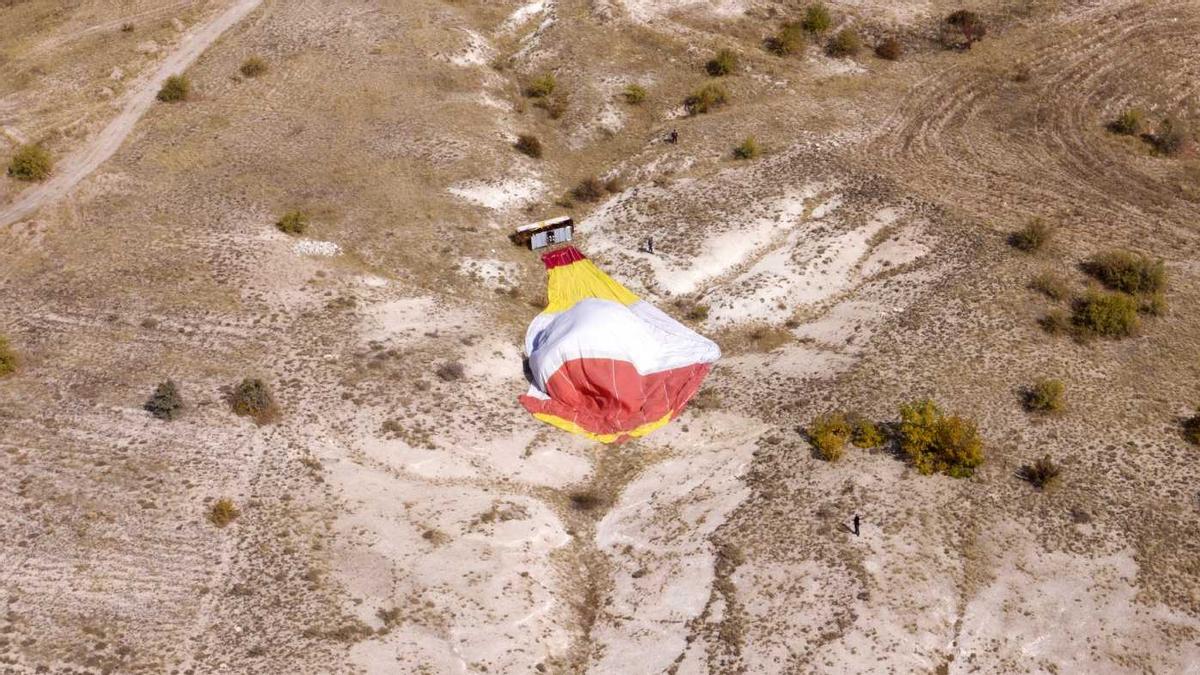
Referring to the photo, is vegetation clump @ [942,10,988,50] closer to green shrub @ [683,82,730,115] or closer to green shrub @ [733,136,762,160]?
green shrub @ [683,82,730,115]

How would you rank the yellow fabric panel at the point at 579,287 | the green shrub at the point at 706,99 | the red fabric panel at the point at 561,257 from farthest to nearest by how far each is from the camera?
the green shrub at the point at 706,99 → the red fabric panel at the point at 561,257 → the yellow fabric panel at the point at 579,287

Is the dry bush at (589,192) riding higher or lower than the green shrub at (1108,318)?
lower

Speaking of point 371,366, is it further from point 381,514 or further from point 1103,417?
point 1103,417

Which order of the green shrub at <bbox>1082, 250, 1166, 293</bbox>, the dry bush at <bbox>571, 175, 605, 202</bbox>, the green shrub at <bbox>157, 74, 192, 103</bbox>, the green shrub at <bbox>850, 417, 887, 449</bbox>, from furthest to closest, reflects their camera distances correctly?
the green shrub at <bbox>157, 74, 192, 103</bbox> < the dry bush at <bbox>571, 175, 605, 202</bbox> < the green shrub at <bbox>1082, 250, 1166, 293</bbox> < the green shrub at <bbox>850, 417, 887, 449</bbox>

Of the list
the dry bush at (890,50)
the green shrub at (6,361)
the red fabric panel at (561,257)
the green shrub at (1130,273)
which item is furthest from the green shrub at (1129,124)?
the green shrub at (6,361)

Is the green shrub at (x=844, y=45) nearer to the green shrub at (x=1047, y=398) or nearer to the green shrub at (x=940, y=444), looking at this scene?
the green shrub at (x=1047, y=398)

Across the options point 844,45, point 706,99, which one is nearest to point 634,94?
point 706,99

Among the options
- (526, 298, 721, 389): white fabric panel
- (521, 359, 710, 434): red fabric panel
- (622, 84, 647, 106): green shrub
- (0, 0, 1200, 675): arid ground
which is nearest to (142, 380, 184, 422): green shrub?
(0, 0, 1200, 675): arid ground
